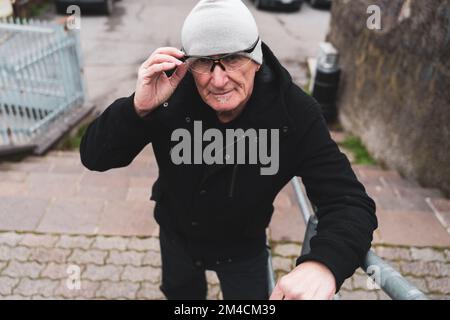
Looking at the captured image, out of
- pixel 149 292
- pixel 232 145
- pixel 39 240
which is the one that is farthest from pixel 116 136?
pixel 39 240

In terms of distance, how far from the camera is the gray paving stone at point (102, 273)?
3.04m

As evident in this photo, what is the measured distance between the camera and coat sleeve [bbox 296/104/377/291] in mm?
1298

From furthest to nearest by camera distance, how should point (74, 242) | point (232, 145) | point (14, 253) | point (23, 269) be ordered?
point (74, 242), point (14, 253), point (23, 269), point (232, 145)

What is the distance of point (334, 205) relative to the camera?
58.1 inches

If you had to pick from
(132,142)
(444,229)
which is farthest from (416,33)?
(132,142)

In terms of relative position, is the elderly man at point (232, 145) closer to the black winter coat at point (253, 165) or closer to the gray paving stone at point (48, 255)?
the black winter coat at point (253, 165)

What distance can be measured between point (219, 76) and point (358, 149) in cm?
515

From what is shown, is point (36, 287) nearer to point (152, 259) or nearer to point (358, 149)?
point (152, 259)

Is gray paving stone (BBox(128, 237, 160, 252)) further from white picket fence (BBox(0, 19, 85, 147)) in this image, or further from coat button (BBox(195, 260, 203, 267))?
white picket fence (BBox(0, 19, 85, 147))

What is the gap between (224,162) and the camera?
167cm

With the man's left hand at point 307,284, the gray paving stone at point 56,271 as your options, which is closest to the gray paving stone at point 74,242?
the gray paving stone at point 56,271

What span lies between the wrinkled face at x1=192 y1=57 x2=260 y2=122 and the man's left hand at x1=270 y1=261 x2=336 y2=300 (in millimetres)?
654
